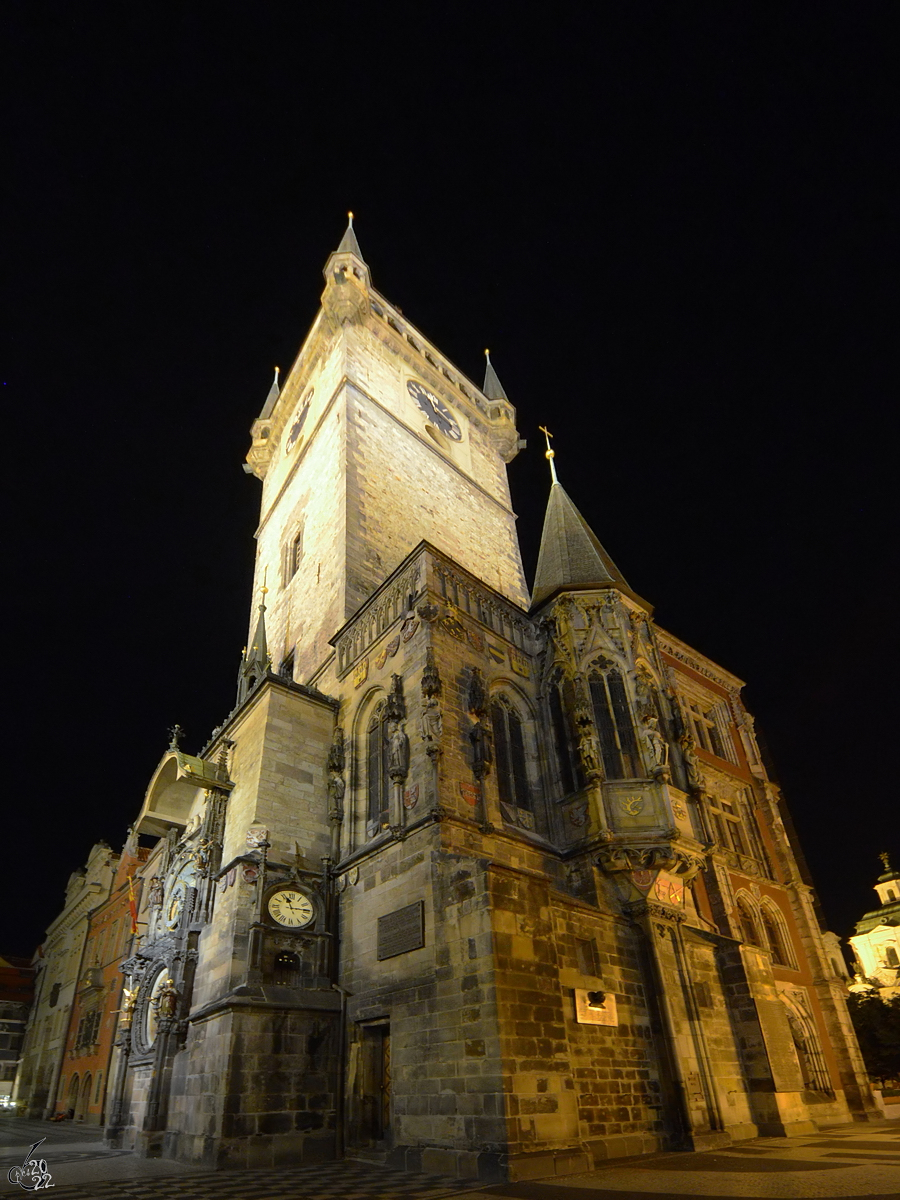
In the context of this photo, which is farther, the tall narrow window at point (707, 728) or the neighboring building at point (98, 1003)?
the neighboring building at point (98, 1003)

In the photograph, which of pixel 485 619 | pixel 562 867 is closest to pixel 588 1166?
pixel 562 867

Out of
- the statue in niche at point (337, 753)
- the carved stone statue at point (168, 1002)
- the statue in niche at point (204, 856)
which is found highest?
the statue in niche at point (337, 753)

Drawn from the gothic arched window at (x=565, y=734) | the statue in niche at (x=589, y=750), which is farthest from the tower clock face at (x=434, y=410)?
the statue in niche at (x=589, y=750)

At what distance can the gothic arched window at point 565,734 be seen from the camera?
55.3 feet

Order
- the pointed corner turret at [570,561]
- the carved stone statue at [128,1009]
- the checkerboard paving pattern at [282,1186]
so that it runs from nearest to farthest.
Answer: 1. the checkerboard paving pattern at [282,1186]
2. the carved stone statue at [128,1009]
3. the pointed corner turret at [570,561]

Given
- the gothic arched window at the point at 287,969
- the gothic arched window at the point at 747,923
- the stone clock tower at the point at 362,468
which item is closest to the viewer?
the gothic arched window at the point at 287,969

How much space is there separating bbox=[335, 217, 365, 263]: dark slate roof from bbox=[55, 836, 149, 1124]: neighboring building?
29.3m

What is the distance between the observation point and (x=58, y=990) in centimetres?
4028

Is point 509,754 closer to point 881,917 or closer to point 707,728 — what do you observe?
point 707,728

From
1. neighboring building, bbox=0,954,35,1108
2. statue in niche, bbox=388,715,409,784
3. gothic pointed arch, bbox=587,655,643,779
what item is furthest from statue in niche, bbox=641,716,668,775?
neighboring building, bbox=0,954,35,1108

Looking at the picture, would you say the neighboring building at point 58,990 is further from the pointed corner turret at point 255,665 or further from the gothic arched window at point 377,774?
the gothic arched window at point 377,774

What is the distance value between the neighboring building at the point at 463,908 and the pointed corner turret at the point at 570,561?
0.10 meters

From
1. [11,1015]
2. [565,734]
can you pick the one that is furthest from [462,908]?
[11,1015]

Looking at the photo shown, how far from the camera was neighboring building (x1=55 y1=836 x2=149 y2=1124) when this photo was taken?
27.7m
